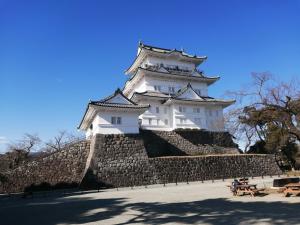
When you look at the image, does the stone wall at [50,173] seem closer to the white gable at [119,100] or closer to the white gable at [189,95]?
the white gable at [119,100]

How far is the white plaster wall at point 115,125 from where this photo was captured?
979 inches

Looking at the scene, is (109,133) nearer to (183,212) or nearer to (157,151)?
(157,151)

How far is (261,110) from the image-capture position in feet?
41.4

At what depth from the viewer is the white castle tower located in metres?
32.2

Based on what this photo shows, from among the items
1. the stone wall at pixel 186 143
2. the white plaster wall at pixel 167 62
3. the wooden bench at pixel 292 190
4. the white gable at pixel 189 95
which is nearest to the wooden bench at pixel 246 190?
the wooden bench at pixel 292 190

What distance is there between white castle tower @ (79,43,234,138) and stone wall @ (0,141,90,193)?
3392mm

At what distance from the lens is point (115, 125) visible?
83.1ft

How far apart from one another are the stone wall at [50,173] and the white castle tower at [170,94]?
11.1 ft

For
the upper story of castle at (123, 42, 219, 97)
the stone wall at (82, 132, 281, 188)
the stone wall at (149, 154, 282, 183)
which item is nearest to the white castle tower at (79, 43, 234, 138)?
the upper story of castle at (123, 42, 219, 97)

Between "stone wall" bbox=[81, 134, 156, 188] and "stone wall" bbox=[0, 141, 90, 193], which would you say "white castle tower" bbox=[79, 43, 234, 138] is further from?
"stone wall" bbox=[0, 141, 90, 193]

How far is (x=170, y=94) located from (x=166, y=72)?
9.26 ft

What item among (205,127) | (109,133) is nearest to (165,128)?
(205,127)

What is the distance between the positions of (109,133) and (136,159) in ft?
10.8

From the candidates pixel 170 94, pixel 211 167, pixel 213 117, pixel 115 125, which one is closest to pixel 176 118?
pixel 170 94
